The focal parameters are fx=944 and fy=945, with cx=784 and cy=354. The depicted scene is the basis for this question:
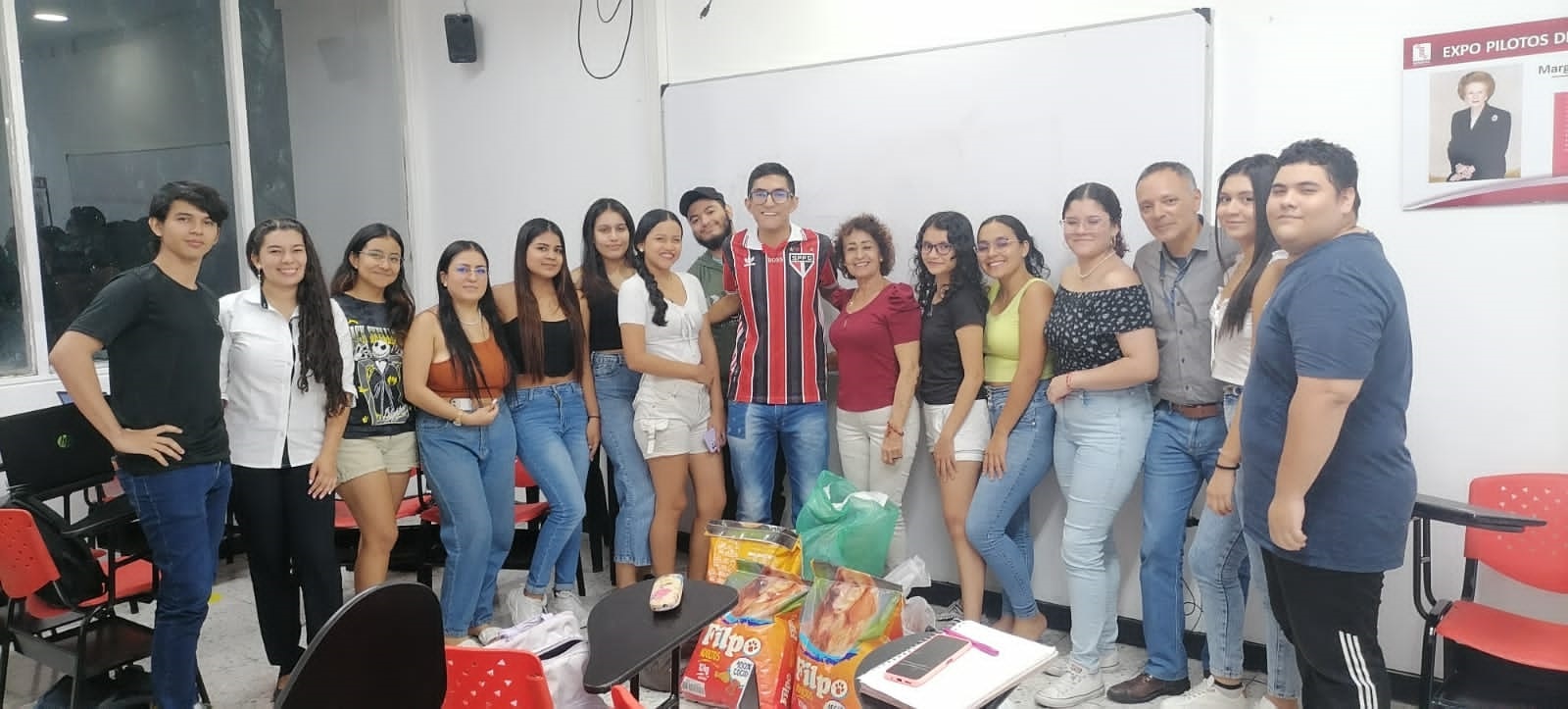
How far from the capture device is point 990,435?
2896 millimetres

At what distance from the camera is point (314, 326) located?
2.54 meters

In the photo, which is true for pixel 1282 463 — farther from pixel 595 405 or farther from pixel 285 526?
pixel 285 526

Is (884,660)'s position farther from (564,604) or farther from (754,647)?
(564,604)

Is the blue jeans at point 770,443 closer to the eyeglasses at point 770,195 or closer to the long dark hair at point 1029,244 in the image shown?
the eyeglasses at point 770,195

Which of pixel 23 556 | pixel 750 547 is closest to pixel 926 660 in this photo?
pixel 750 547

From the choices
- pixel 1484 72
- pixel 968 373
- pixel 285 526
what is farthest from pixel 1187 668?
pixel 285 526

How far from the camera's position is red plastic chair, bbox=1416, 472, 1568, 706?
2.15 metres

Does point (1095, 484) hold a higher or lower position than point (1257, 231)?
lower

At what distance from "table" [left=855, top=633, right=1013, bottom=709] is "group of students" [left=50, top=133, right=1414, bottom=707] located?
647mm

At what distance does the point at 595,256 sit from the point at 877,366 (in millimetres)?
1021

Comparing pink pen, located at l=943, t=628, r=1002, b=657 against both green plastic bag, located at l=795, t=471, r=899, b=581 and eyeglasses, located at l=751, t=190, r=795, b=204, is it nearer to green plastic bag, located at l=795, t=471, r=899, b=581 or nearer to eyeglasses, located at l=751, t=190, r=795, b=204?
green plastic bag, located at l=795, t=471, r=899, b=581

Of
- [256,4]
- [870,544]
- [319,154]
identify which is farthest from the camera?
[319,154]

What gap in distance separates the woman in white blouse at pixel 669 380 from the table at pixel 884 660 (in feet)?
4.81

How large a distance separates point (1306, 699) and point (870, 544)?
1188mm
